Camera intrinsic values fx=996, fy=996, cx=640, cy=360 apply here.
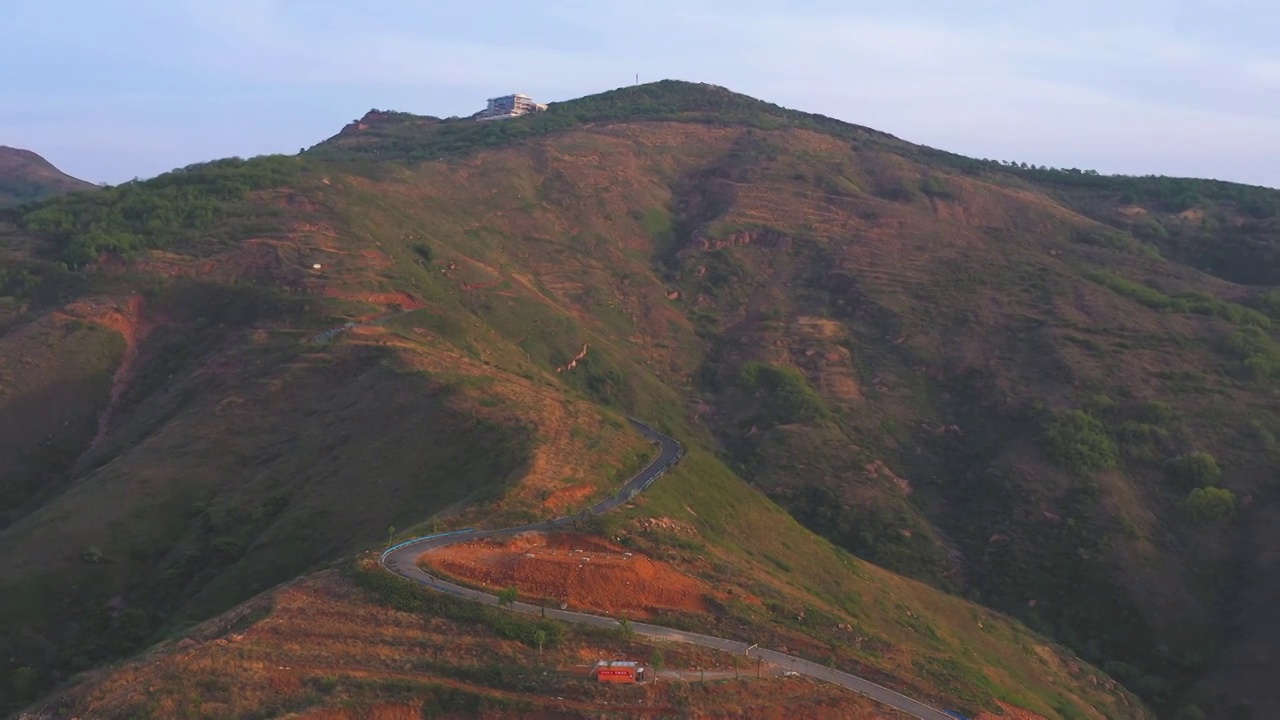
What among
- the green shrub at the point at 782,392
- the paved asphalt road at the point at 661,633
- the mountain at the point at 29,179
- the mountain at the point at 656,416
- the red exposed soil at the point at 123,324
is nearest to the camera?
the paved asphalt road at the point at 661,633

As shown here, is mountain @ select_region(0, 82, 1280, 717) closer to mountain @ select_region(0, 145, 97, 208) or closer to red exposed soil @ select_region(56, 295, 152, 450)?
red exposed soil @ select_region(56, 295, 152, 450)

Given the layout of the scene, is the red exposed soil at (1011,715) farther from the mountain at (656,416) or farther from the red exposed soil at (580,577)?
the red exposed soil at (580,577)

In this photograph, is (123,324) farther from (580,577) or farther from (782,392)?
(782,392)

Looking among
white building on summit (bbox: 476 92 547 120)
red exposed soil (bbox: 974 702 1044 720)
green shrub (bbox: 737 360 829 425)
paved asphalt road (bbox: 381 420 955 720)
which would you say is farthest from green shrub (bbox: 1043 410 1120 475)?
white building on summit (bbox: 476 92 547 120)

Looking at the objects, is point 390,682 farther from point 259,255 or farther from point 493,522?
point 259,255

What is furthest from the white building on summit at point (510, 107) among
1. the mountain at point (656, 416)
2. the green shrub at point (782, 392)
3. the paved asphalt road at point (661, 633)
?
the paved asphalt road at point (661, 633)

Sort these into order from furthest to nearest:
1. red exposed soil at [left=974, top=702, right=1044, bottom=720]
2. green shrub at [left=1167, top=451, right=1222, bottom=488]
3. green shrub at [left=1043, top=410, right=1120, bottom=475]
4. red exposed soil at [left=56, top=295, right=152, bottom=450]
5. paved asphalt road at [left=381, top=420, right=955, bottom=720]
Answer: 1. green shrub at [left=1043, top=410, right=1120, bottom=475]
2. green shrub at [left=1167, top=451, right=1222, bottom=488]
3. red exposed soil at [left=56, top=295, right=152, bottom=450]
4. red exposed soil at [left=974, top=702, right=1044, bottom=720]
5. paved asphalt road at [left=381, top=420, right=955, bottom=720]

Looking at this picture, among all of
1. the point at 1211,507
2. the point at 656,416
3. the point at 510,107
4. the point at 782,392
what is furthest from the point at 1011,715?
the point at 510,107
